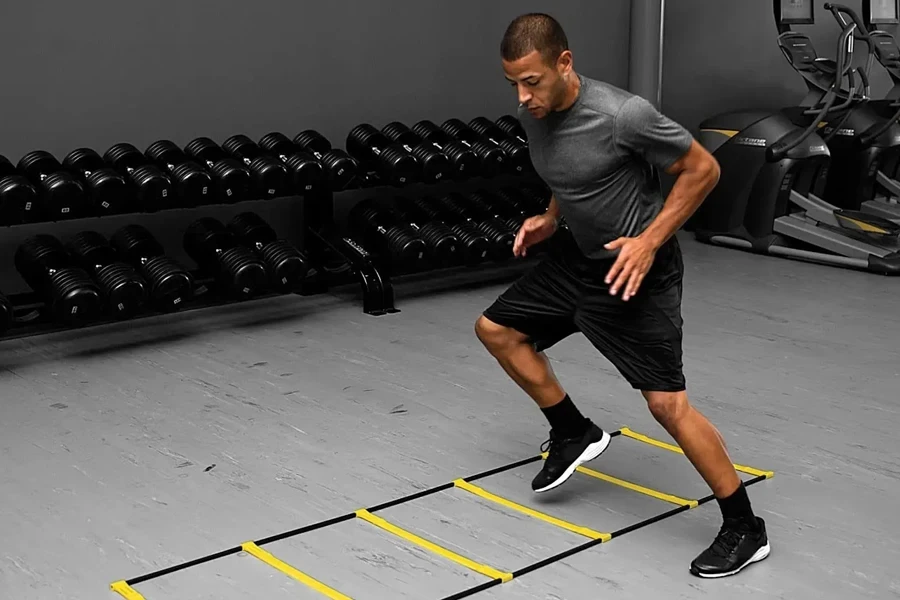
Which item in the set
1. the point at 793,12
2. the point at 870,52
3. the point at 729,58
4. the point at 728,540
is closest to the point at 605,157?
the point at 728,540

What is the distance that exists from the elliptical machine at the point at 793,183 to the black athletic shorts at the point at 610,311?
3352 mm

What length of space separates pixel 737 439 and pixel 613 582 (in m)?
1.02

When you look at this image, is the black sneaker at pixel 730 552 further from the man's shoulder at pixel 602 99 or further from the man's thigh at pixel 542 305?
the man's shoulder at pixel 602 99

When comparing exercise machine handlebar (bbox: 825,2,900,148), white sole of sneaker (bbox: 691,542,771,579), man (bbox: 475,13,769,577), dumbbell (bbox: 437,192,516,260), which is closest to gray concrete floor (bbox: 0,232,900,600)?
white sole of sneaker (bbox: 691,542,771,579)

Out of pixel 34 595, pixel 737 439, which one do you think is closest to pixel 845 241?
pixel 737 439

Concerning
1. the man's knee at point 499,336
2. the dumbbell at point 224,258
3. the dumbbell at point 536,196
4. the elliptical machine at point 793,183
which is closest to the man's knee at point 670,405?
the man's knee at point 499,336

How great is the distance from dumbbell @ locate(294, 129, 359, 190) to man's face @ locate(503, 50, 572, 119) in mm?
2343

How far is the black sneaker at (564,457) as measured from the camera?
9.06 ft

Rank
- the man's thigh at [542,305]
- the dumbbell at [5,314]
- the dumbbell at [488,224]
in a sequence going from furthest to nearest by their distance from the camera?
the dumbbell at [488,224]
the dumbbell at [5,314]
the man's thigh at [542,305]

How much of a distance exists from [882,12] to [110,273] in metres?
4.39

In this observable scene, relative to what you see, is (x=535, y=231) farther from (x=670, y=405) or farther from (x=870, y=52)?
(x=870, y=52)

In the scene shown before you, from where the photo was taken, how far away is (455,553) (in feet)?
8.30

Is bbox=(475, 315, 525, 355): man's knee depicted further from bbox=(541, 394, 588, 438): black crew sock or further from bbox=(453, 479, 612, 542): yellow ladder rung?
bbox=(453, 479, 612, 542): yellow ladder rung

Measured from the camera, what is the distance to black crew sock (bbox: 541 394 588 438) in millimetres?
2750
